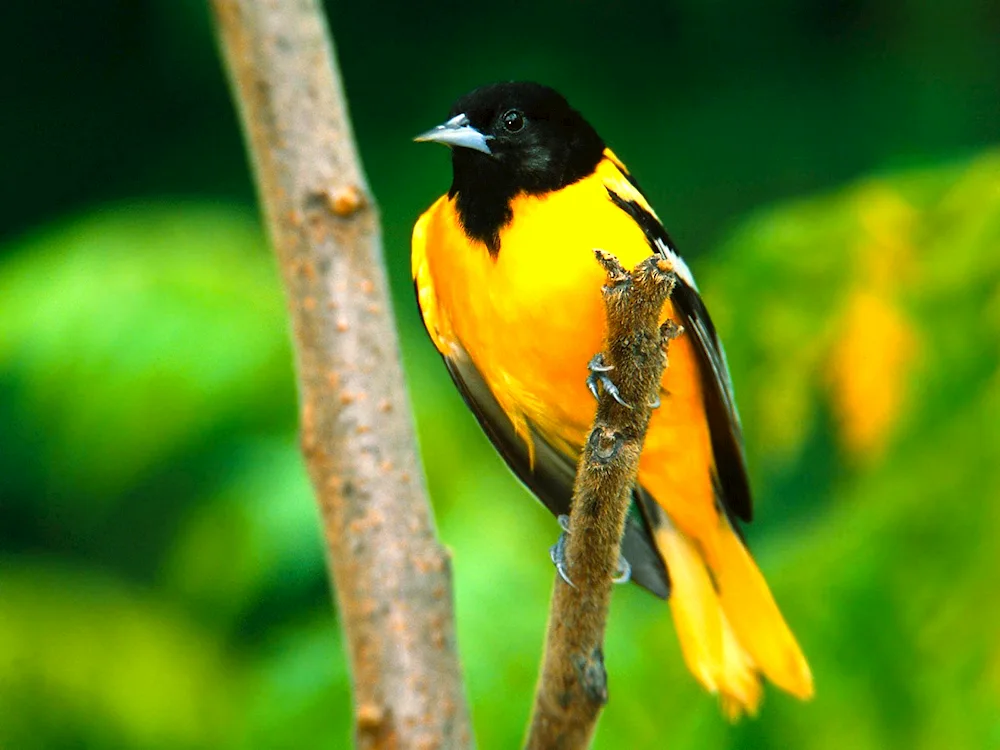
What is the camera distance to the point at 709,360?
126cm

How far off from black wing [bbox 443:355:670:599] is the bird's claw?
1.04 feet

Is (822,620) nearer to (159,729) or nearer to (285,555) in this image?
(285,555)

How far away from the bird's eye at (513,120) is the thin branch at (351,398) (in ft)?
0.58

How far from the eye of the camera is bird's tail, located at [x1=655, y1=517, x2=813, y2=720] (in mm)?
1275

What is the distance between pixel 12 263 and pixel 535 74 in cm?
110

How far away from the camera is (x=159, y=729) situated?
1968 millimetres

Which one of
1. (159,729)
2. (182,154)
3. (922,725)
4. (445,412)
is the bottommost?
(159,729)

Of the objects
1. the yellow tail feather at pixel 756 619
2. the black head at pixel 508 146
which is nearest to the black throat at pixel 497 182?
the black head at pixel 508 146

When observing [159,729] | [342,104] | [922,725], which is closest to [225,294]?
[159,729]

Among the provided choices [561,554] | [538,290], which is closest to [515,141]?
[538,290]

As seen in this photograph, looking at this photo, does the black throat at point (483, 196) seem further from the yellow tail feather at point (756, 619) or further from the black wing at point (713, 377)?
the yellow tail feather at point (756, 619)

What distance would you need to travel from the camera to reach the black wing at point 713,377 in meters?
1.20

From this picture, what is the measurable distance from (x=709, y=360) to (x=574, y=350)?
0.19 m

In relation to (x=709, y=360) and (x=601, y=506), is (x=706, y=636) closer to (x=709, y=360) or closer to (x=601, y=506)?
Result: (x=709, y=360)
